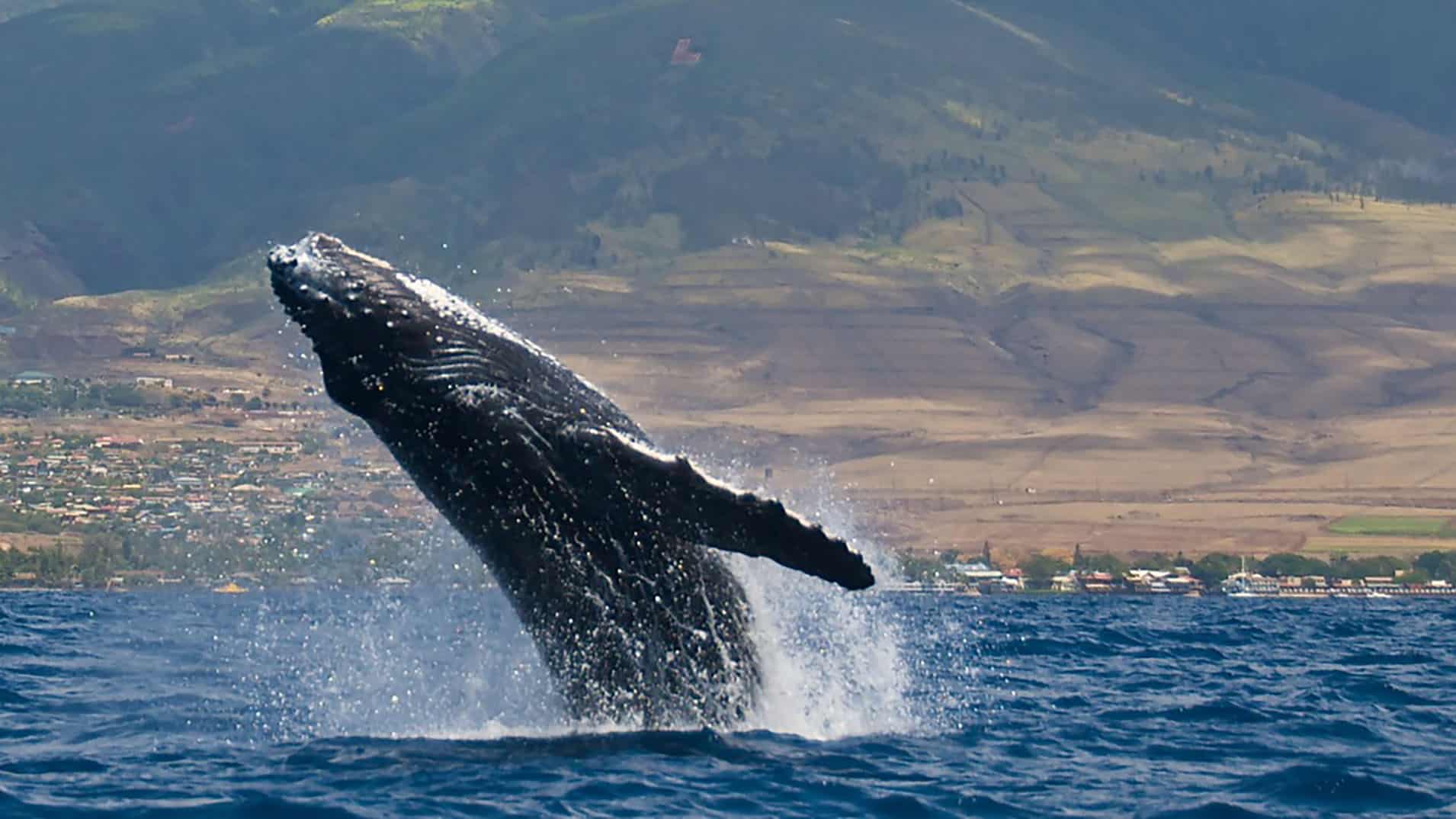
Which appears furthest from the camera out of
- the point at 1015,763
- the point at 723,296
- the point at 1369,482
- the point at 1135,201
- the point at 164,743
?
the point at 1135,201

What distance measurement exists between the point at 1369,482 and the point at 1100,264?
53752 millimetres

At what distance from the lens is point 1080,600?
5516 centimetres

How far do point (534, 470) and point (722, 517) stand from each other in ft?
3.92

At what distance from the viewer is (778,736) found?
512 inches

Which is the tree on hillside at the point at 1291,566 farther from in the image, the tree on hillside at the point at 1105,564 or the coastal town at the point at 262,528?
the tree on hillside at the point at 1105,564

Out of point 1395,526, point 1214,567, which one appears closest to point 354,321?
point 1214,567

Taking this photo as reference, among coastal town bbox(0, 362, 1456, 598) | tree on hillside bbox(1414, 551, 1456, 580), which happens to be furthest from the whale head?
tree on hillside bbox(1414, 551, 1456, 580)

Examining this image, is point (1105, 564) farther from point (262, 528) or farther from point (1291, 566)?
point (262, 528)

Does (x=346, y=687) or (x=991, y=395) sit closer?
(x=346, y=687)

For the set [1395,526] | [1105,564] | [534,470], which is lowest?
[1105,564]

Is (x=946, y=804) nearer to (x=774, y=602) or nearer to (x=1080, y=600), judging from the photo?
(x=774, y=602)

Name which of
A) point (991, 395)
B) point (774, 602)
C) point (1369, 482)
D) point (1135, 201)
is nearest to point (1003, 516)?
point (1369, 482)

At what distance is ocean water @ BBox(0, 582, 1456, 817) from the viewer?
11398mm

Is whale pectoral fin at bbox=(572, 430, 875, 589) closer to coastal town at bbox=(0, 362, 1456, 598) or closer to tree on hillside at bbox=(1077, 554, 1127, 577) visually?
coastal town at bbox=(0, 362, 1456, 598)
